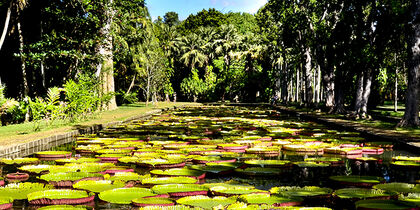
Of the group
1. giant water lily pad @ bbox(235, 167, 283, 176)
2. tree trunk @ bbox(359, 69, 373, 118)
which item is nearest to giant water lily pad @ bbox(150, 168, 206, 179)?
giant water lily pad @ bbox(235, 167, 283, 176)

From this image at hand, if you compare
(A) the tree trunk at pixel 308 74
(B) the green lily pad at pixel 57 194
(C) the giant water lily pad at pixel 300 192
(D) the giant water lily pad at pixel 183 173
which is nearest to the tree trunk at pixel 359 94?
(A) the tree trunk at pixel 308 74

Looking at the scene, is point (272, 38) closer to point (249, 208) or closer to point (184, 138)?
point (184, 138)

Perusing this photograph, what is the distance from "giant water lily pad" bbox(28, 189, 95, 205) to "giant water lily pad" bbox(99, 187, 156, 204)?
16 cm

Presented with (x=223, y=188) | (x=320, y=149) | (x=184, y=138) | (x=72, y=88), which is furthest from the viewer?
(x=72, y=88)

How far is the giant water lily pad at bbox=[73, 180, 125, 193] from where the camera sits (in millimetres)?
4409

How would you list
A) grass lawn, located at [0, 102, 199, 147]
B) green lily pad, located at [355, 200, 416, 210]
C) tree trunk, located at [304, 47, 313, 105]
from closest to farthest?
1. green lily pad, located at [355, 200, 416, 210]
2. grass lawn, located at [0, 102, 199, 147]
3. tree trunk, located at [304, 47, 313, 105]

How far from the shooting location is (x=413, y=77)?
41.3ft

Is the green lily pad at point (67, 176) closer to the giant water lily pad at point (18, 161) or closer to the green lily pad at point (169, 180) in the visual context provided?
the green lily pad at point (169, 180)

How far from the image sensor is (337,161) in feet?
21.7

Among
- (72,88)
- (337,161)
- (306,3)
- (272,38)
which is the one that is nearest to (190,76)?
(272,38)

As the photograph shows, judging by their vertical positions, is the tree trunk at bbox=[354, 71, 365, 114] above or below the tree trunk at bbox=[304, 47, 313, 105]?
below

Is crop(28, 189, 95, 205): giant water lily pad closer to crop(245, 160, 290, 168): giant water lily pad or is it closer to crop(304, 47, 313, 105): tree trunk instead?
crop(245, 160, 290, 168): giant water lily pad

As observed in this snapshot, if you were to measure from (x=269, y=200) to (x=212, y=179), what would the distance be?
62.3 inches

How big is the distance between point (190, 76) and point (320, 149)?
45552mm
